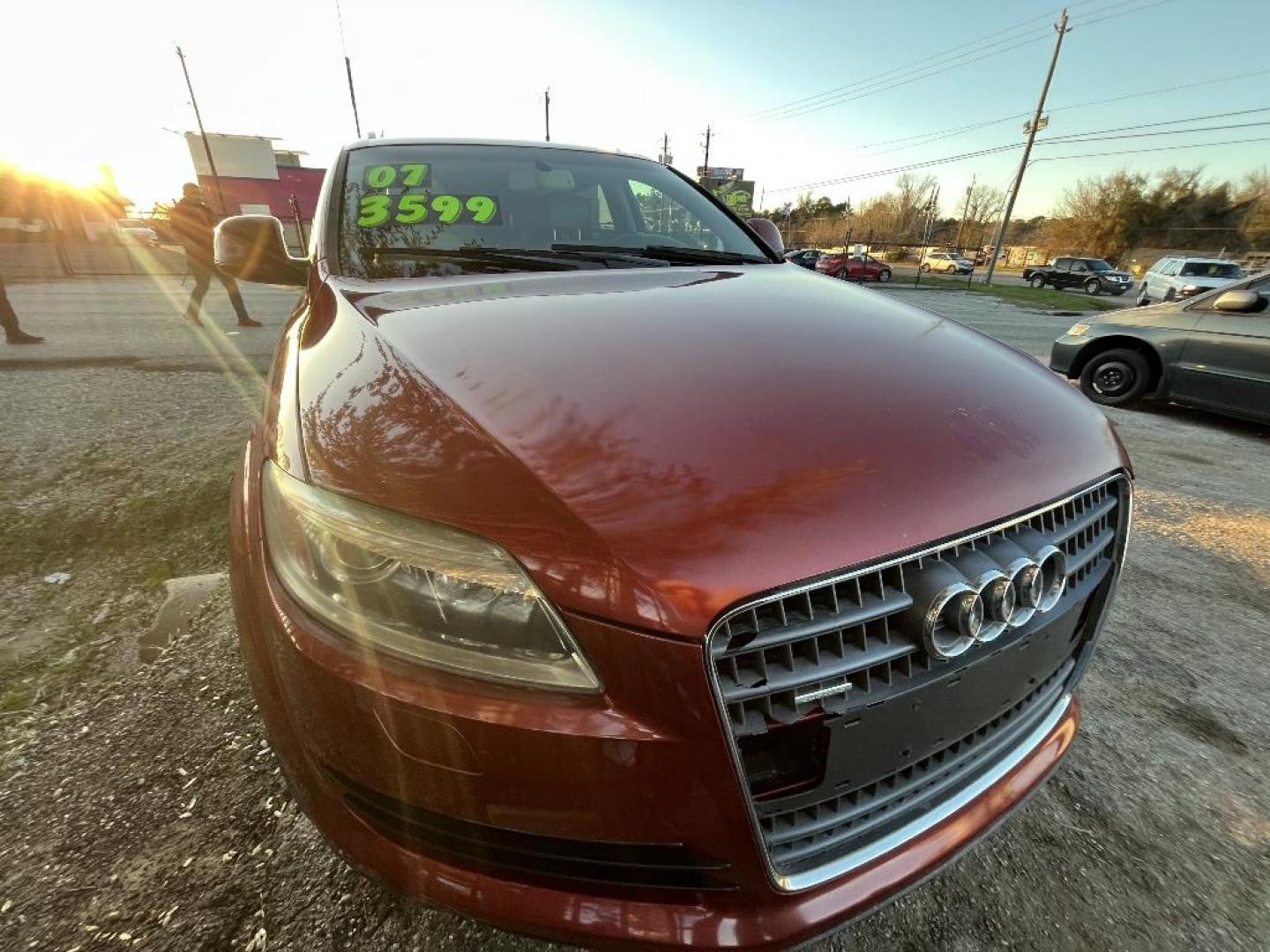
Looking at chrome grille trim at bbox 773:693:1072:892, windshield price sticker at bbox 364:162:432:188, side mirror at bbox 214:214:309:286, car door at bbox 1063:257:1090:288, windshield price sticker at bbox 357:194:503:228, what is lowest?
car door at bbox 1063:257:1090:288

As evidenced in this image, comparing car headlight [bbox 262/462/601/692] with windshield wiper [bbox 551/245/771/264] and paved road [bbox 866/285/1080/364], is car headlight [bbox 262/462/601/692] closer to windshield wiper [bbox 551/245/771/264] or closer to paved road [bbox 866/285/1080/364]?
windshield wiper [bbox 551/245/771/264]

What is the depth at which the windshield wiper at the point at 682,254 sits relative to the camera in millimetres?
2027

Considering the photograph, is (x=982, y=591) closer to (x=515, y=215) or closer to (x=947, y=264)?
(x=515, y=215)

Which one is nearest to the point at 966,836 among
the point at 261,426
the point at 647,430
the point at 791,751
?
the point at 791,751

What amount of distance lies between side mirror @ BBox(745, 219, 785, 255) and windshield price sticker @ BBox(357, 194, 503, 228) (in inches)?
46.2

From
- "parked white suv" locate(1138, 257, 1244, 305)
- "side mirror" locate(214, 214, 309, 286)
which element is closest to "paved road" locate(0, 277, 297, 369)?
"side mirror" locate(214, 214, 309, 286)

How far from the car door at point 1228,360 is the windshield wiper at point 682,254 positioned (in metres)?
4.65

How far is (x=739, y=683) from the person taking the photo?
0.82m

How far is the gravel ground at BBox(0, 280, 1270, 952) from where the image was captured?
3.99 feet

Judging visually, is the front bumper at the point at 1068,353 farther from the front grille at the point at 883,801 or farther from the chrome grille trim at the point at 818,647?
the chrome grille trim at the point at 818,647

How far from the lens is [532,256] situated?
1.88 metres

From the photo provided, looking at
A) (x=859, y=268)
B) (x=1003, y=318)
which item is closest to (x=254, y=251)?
(x=1003, y=318)

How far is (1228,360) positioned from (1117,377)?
896mm

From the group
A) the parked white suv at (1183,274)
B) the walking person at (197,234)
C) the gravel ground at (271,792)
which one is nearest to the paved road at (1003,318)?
the parked white suv at (1183,274)
